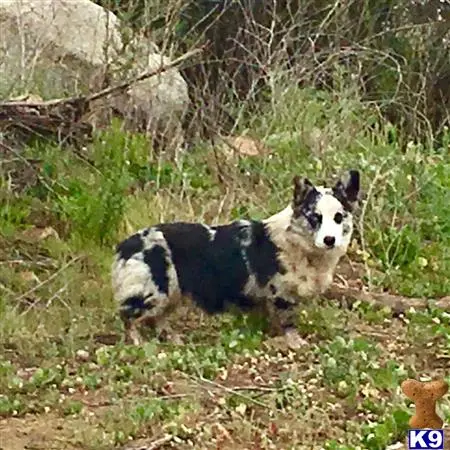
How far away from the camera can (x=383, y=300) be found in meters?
7.48

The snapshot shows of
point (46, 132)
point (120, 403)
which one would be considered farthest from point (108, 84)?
point (120, 403)

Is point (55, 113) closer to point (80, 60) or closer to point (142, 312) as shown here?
point (142, 312)

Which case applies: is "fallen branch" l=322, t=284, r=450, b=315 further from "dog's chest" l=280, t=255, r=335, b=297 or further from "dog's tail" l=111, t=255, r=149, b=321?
"dog's tail" l=111, t=255, r=149, b=321

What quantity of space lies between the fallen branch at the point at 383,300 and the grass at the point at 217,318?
117 millimetres

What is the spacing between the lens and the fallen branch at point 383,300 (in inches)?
290

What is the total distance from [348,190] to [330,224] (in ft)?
0.98

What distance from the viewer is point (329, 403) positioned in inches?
222

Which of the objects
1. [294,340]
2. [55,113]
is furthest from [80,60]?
[294,340]

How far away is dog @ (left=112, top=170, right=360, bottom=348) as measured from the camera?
6.79 metres

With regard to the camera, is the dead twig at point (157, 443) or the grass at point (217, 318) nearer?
the dead twig at point (157, 443)

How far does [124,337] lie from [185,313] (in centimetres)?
54

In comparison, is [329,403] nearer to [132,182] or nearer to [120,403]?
[120,403]

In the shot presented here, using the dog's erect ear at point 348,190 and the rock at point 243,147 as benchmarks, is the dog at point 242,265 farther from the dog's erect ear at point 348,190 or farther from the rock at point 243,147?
the rock at point 243,147

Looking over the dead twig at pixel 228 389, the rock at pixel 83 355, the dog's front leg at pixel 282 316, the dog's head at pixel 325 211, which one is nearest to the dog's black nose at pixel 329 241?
the dog's head at pixel 325 211
